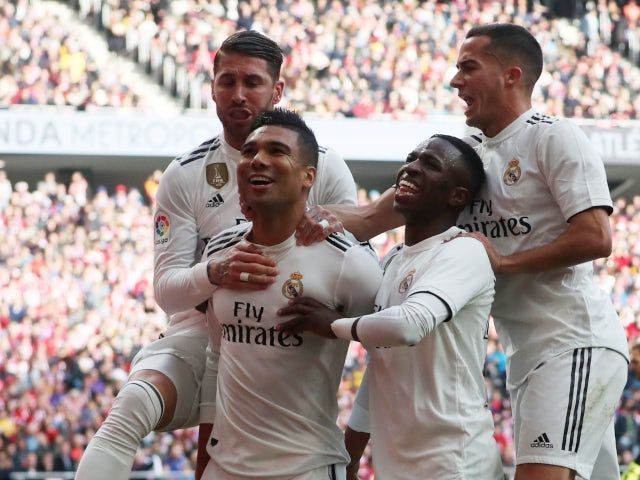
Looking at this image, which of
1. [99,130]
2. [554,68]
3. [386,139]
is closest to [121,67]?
[99,130]

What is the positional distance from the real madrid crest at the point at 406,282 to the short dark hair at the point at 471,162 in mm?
511

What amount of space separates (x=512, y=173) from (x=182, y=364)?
5.18 ft

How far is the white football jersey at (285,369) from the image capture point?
4.18 metres

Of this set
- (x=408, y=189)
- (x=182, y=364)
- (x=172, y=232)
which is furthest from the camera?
(x=172, y=232)

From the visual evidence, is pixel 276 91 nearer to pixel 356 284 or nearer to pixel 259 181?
pixel 259 181

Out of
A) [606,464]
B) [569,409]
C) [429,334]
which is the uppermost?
[429,334]

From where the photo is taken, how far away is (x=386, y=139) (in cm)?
2091

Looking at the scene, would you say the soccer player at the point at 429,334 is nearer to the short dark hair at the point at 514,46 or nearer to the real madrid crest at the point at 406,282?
the real madrid crest at the point at 406,282

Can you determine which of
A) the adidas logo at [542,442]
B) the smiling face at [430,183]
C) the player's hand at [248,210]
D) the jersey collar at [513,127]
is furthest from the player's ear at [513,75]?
the adidas logo at [542,442]

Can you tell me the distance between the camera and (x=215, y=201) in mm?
4891

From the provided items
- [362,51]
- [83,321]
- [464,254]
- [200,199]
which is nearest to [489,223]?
[464,254]

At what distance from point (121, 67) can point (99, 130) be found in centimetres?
150

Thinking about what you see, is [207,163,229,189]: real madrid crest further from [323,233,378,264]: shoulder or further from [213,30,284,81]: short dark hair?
[323,233,378,264]: shoulder

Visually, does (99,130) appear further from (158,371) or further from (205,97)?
(158,371)
